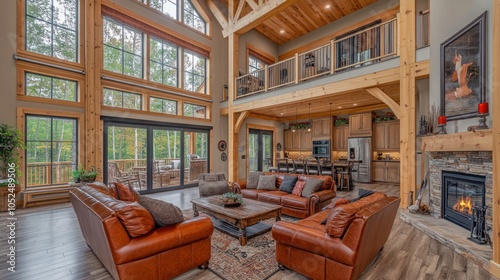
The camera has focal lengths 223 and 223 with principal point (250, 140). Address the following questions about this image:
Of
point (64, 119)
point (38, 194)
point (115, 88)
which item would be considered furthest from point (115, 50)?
point (38, 194)

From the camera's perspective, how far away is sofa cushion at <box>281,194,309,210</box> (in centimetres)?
411

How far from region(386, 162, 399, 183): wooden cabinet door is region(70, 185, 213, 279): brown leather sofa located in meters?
7.69

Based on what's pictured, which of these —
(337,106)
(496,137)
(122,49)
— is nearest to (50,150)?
(122,49)

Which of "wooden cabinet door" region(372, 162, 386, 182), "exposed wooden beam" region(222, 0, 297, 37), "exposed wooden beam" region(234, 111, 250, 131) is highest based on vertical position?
"exposed wooden beam" region(222, 0, 297, 37)

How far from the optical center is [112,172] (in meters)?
6.11

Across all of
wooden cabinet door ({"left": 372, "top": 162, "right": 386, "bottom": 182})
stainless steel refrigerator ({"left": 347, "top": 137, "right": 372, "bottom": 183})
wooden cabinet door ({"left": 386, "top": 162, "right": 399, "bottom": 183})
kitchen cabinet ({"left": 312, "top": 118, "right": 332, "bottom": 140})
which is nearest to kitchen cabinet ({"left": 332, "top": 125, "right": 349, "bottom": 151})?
kitchen cabinet ({"left": 312, "top": 118, "right": 332, "bottom": 140})

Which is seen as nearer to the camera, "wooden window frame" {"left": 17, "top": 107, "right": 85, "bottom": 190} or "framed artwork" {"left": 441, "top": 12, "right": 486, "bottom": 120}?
"framed artwork" {"left": 441, "top": 12, "right": 486, "bottom": 120}

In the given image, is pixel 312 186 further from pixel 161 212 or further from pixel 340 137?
pixel 340 137

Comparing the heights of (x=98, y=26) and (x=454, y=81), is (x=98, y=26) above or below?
above

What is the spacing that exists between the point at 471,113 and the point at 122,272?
15.7 feet

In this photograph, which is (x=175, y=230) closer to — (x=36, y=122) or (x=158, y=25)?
(x=36, y=122)

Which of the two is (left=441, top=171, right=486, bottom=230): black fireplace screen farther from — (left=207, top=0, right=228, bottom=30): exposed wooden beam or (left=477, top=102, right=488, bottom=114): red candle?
(left=207, top=0, right=228, bottom=30): exposed wooden beam

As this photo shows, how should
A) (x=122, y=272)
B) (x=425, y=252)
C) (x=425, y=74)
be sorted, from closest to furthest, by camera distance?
(x=122, y=272)
(x=425, y=252)
(x=425, y=74)

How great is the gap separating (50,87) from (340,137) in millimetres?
9454
